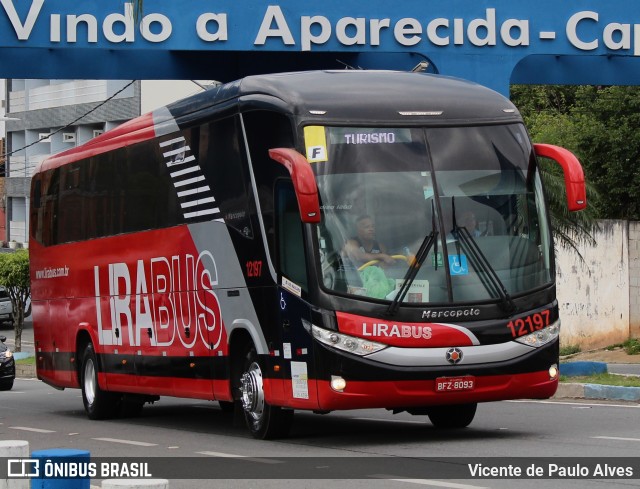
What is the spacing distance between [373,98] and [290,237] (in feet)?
5.23

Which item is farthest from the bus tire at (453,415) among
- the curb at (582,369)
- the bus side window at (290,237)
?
the curb at (582,369)

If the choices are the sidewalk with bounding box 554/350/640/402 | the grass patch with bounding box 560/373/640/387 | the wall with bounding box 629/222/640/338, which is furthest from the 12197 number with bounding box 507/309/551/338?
the wall with bounding box 629/222/640/338

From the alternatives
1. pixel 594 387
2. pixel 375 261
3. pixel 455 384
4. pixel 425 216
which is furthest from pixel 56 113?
pixel 455 384

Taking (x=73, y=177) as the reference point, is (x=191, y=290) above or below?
below

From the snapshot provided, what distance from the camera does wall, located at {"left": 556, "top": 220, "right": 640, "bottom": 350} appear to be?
31516 millimetres

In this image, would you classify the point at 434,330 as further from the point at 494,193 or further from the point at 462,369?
the point at 494,193

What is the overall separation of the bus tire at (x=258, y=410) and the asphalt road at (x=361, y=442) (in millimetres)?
160

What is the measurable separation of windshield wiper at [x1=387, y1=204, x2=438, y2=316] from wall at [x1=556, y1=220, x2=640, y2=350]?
62.3 ft

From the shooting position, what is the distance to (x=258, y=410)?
14.3 metres

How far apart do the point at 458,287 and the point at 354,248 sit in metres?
1.04

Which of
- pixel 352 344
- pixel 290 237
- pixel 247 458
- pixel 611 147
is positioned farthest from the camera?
pixel 611 147

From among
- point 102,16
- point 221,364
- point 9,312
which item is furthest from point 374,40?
point 9,312

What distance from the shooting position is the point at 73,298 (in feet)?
68.0

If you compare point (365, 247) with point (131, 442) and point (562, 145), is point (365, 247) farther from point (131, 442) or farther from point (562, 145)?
point (562, 145)
